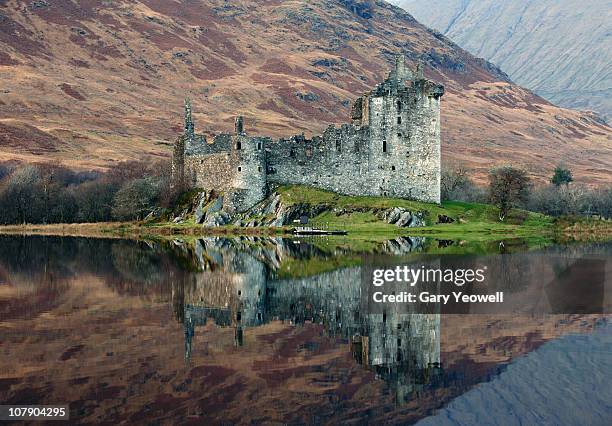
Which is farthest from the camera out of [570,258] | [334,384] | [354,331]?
[570,258]

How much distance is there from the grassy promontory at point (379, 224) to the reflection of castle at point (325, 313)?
85.0 feet

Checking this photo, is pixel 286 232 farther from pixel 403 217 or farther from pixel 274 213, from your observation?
pixel 403 217

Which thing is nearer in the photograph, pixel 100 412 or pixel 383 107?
pixel 100 412

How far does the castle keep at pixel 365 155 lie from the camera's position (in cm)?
7406

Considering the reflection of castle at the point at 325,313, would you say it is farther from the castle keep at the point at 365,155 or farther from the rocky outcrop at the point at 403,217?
the castle keep at the point at 365,155

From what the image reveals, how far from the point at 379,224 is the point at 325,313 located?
131ft

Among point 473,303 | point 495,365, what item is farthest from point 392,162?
point 495,365

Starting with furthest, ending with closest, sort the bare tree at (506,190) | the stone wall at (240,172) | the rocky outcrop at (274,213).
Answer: the bare tree at (506,190), the stone wall at (240,172), the rocky outcrop at (274,213)

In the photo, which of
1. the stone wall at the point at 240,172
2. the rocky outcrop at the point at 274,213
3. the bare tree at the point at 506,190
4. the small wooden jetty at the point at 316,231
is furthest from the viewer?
the bare tree at the point at 506,190

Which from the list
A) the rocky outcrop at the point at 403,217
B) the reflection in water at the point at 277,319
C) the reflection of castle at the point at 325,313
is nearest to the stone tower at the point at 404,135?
the rocky outcrop at the point at 403,217

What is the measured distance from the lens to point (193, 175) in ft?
258

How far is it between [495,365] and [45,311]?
50.5ft

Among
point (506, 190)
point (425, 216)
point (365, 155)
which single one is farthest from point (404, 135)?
point (506, 190)

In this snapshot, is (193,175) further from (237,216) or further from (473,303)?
(473,303)
